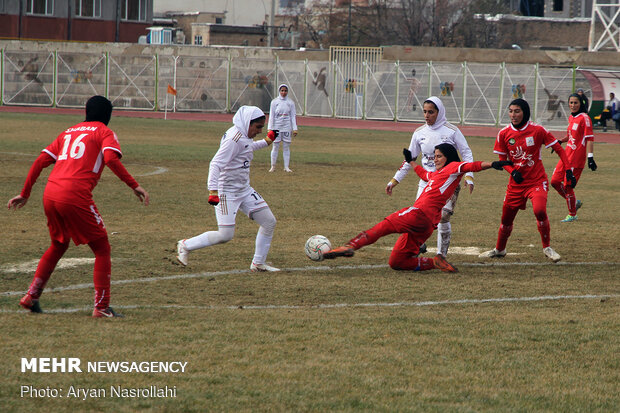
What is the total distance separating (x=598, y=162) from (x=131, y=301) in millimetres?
20803

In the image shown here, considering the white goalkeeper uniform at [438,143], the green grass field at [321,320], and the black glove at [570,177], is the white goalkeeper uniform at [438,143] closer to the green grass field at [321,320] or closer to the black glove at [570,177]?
the green grass field at [321,320]

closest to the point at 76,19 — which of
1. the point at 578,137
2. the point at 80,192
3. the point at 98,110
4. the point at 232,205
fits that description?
the point at 578,137

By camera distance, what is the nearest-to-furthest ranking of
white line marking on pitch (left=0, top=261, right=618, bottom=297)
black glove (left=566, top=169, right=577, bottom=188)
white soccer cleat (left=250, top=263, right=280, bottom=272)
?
white line marking on pitch (left=0, top=261, right=618, bottom=297) → white soccer cleat (left=250, top=263, right=280, bottom=272) → black glove (left=566, top=169, right=577, bottom=188)

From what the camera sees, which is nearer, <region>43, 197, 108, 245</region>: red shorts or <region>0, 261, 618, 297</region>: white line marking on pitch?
<region>43, 197, 108, 245</region>: red shorts

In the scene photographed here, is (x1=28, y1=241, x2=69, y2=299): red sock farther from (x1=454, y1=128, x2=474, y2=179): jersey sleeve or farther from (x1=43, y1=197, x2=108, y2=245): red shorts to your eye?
(x1=454, y1=128, x2=474, y2=179): jersey sleeve

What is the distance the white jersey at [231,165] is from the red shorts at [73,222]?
7.99 feet

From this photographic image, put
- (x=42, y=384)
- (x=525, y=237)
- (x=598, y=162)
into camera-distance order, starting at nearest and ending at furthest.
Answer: (x=42, y=384) < (x=525, y=237) < (x=598, y=162)

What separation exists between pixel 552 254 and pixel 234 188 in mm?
4189

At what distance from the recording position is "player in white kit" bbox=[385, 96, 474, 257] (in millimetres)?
10570

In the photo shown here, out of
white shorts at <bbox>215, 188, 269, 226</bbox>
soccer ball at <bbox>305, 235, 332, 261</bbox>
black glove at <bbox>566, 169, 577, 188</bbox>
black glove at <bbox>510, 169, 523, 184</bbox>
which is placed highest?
black glove at <bbox>510, 169, 523, 184</bbox>

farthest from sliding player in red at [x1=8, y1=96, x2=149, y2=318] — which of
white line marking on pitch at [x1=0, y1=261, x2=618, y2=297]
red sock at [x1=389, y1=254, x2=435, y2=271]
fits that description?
red sock at [x1=389, y1=254, x2=435, y2=271]

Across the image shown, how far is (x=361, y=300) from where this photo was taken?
8.50 metres

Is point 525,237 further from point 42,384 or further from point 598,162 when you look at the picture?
point 598,162

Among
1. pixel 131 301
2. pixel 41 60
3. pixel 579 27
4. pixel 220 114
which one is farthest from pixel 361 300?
pixel 579 27
